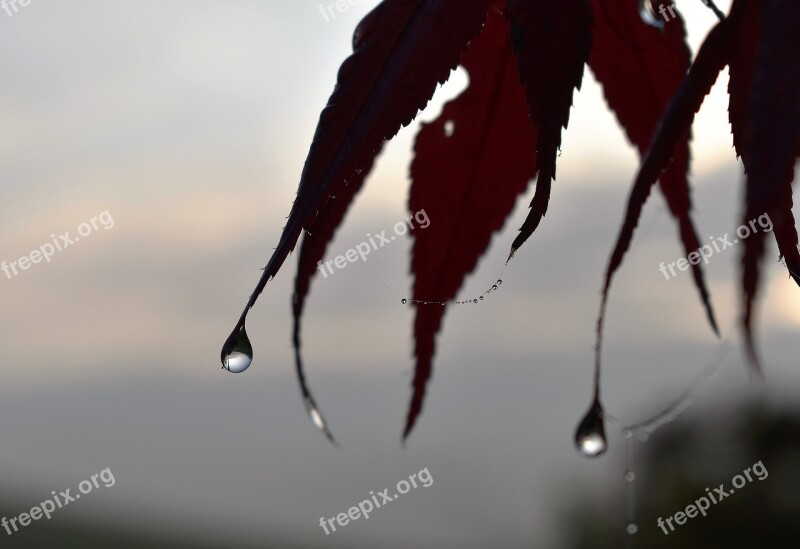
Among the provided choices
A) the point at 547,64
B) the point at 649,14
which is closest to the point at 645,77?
the point at 649,14

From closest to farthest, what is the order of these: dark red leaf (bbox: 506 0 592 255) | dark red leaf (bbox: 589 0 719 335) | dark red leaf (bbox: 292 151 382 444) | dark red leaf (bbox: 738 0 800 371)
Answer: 1. dark red leaf (bbox: 738 0 800 371)
2. dark red leaf (bbox: 506 0 592 255)
3. dark red leaf (bbox: 292 151 382 444)
4. dark red leaf (bbox: 589 0 719 335)

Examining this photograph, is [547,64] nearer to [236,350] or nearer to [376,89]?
[376,89]

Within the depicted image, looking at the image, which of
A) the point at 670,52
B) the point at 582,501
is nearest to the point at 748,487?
the point at 582,501

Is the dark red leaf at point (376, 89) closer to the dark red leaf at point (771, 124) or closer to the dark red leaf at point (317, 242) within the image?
the dark red leaf at point (317, 242)

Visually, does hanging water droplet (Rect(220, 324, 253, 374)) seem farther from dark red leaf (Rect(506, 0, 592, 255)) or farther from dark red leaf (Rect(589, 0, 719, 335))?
dark red leaf (Rect(589, 0, 719, 335))

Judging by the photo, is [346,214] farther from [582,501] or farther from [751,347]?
[582,501]

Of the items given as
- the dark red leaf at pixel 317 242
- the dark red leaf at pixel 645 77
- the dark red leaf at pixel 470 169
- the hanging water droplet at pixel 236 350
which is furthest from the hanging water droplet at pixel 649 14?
the hanging water droplet at pixel 236 350

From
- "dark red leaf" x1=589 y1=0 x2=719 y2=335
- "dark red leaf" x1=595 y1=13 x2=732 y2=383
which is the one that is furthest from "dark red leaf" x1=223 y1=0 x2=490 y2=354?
"dark red leaf" x1=589 y1=0 x2=719 y2=335

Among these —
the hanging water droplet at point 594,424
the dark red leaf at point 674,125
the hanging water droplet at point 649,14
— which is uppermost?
the hanging water droplet at point 649,14
